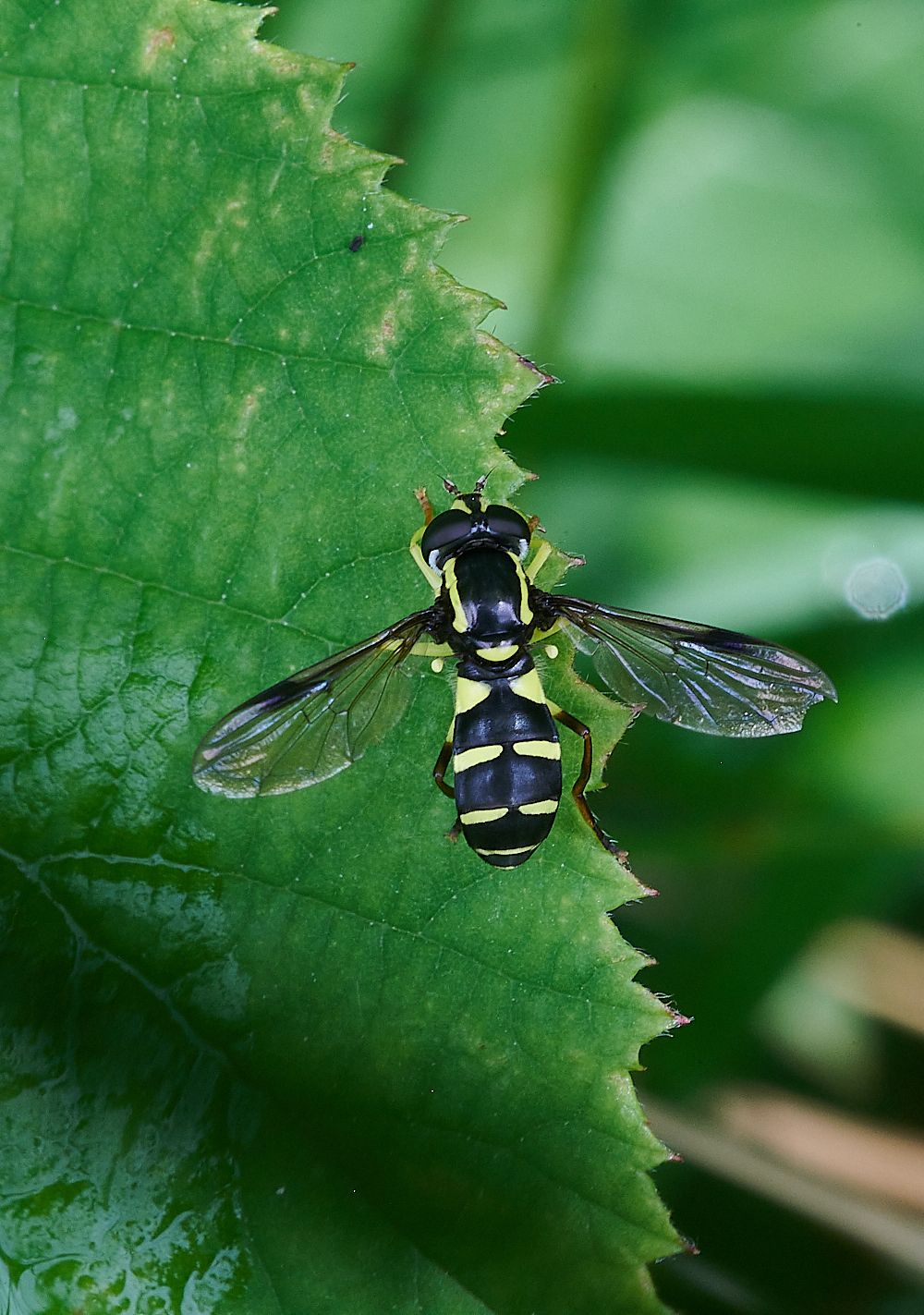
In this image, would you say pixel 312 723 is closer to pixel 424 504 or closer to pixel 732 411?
pixel 424 504

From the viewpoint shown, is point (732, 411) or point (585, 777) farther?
point (732, 411)

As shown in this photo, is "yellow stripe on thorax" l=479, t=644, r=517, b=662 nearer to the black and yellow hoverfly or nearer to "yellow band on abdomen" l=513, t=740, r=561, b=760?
the black and yellow hoverfly

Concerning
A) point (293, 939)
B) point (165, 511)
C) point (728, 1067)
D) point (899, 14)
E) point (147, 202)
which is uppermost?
point (899, 14)

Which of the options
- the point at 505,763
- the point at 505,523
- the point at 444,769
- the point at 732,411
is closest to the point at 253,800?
the point at 444,769

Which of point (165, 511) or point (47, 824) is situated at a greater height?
point (165, 511)

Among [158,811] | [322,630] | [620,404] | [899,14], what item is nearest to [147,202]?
[322,630]

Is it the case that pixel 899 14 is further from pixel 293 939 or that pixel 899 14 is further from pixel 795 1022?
pixel 293 939

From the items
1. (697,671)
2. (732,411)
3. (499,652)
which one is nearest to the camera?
(499,652)
